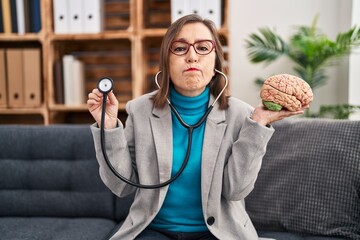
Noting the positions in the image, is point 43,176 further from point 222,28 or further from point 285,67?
point 285,67

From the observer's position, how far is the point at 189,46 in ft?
3.30

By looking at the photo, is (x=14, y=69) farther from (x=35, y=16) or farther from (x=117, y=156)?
(x=117, y=156)

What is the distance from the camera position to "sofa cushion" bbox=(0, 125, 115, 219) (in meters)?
1.43

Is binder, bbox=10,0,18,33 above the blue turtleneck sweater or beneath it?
above

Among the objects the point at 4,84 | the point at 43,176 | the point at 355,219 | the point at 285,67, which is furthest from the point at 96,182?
the point at 285,67

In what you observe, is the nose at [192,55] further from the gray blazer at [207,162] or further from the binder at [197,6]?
the binder at [197,6]

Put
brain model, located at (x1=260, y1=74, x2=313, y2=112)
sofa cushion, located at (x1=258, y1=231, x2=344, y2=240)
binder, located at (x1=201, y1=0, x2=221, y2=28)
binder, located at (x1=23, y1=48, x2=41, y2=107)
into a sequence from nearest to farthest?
brain model, located at (x1=260, y1=74, x2=313, y2=112), sofa cushion, located at (x1=258, y1=231, x2=344, y2=240), binder, located at (x1=201, y1=0, x2=221, y2=28), binder, located at (x1=23, y1=48, x2=41, y2=107)

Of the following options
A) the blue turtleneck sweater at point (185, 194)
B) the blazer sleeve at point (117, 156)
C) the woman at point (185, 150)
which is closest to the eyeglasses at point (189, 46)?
the woman at point (185, 150)

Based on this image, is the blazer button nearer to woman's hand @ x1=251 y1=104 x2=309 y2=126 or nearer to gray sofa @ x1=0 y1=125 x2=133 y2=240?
woman's hand @ x1=251 y1=104 x2=309 y2=126

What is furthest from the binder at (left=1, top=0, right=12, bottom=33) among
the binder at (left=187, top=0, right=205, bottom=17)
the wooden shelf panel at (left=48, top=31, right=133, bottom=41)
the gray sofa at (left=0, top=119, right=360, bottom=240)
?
the binder at (left=187, top=0, right=205, bottom=17)

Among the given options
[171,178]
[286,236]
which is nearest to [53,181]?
[171,178]

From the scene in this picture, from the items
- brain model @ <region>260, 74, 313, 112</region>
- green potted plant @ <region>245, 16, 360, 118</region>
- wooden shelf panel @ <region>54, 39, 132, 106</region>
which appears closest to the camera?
brain model @ <region>260, 74, 313, 112</region>

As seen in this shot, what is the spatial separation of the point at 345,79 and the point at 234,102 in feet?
4.62

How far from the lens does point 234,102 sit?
1.12 meters
